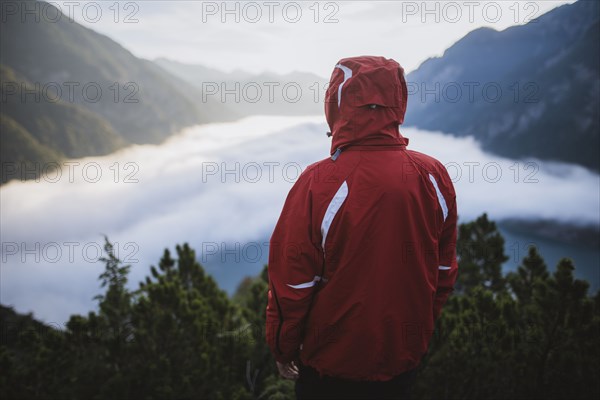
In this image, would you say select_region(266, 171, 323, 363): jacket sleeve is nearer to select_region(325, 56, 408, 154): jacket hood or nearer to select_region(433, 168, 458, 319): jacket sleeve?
select_region(325, 56, 408, 154): jacket hood

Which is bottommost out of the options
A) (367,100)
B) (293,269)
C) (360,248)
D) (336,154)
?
(293,269)

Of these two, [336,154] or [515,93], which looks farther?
[515,93]

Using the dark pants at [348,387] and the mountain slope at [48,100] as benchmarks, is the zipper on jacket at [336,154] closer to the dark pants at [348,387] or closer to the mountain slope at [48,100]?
the dark pants at [348,387]

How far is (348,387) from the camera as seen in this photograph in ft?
7.23

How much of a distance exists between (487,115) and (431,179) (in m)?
115

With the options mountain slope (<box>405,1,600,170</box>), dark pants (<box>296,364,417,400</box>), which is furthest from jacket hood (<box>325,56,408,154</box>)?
mountain slope (<box>405,1,600,170</box>)

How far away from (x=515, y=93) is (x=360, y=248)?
109959 millimetres

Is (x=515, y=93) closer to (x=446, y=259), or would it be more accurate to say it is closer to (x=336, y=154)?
(x=446, y=259)

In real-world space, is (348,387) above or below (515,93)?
below

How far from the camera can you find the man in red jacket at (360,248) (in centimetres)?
201

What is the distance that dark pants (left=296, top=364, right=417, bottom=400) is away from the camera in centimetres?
221

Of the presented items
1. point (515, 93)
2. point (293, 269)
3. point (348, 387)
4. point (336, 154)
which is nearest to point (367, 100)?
point (336, 154)

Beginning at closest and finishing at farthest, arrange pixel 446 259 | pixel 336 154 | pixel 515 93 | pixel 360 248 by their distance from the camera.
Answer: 1. pixel 360 248
2. pixel 336 154
3. pixel 446 259
4. pixel 515 93

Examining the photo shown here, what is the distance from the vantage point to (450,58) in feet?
282
